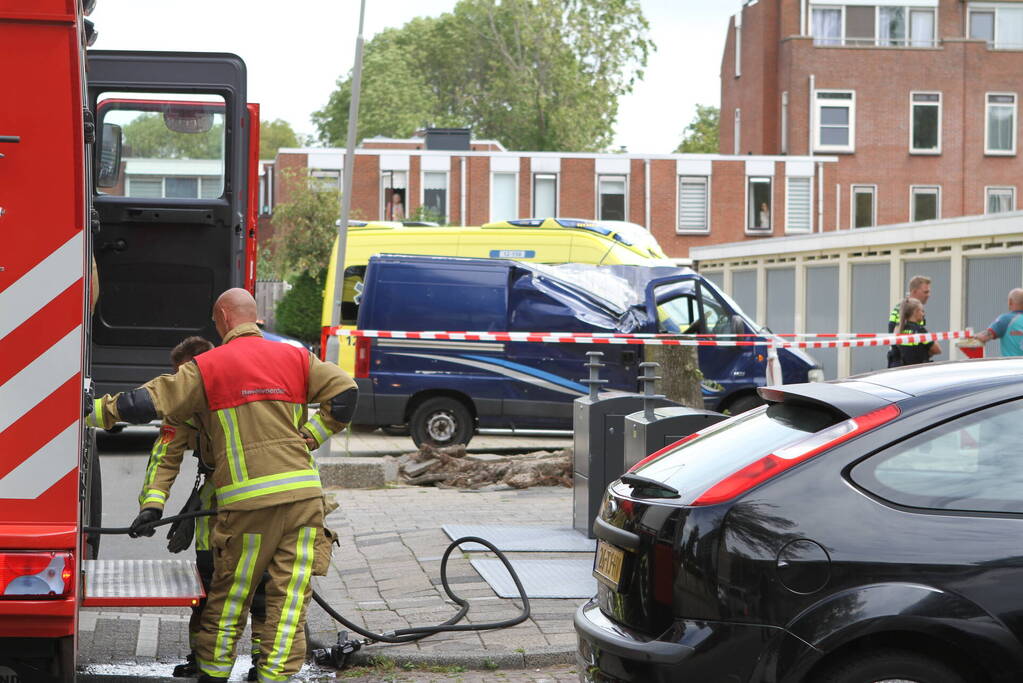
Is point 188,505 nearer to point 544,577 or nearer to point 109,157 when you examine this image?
point 544,577

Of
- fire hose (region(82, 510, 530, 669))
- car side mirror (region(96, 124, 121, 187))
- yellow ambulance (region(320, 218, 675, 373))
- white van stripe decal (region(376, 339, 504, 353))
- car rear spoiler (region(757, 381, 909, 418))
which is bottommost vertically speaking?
fire hose (region(82, 510, 530, 669))

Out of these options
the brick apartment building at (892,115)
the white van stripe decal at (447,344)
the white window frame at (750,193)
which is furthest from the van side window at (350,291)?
the brick apartment building at (892,115)

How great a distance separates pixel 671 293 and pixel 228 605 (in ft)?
38.0

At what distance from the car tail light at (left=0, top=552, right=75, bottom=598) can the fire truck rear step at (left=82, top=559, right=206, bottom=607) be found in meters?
0.73

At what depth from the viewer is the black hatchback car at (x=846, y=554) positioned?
4.17 m

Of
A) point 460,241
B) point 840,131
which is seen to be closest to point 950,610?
point 460,241

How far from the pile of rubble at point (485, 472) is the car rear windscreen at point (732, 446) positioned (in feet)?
25.6

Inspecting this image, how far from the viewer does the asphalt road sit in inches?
372

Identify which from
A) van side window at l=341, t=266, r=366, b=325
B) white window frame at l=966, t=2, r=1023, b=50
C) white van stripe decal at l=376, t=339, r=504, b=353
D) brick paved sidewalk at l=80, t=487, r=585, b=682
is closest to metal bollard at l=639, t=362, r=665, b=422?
brick paved sidewalk at l=80, t=487, r=585, b=682

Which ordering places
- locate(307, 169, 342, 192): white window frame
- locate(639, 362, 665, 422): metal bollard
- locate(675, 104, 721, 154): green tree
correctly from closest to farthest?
locate(639, 362, 665, 422): metal bollard
locate(307, 169, 342, 192): white window frame
locate(675, 104, 721, 154): green tree

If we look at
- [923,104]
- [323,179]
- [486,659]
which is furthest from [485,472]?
[923,104]

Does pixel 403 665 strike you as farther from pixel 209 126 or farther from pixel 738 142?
pixel 738 142

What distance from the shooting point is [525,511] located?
11.1 metres

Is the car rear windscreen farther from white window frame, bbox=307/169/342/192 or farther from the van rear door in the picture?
white window frame, bbox=307/169/342/192
